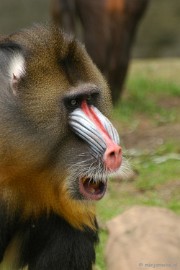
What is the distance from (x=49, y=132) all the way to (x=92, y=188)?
12.3 inches

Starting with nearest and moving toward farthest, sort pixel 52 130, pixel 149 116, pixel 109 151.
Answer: pixel 109 151 → pixel 52 130 → pixel 149 116

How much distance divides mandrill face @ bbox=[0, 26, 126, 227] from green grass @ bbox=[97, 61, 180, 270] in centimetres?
133

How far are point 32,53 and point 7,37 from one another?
0.77ft

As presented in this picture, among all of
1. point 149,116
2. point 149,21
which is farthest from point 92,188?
point 149,21

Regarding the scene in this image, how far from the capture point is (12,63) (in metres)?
3.38

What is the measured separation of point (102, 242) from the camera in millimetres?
A: 4906

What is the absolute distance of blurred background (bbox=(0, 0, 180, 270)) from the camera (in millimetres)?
5668

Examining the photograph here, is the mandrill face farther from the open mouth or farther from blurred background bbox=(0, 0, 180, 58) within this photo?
blurred background bbox=(0, 0, 180, 58)

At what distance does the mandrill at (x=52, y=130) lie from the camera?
3.26m

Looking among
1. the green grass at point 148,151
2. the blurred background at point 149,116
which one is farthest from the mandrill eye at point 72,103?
the green grass at point 148,151

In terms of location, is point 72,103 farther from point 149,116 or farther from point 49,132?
point 149,116

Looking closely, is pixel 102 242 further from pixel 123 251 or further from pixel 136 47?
pixel 136 47

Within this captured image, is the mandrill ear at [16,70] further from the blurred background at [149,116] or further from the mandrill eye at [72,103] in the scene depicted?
the blurred background at [149,116]

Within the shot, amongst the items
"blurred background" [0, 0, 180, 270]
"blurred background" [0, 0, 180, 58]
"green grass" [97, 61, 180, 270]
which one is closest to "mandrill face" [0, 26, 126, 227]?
"blurred background" [0, 0, 180, 270]
